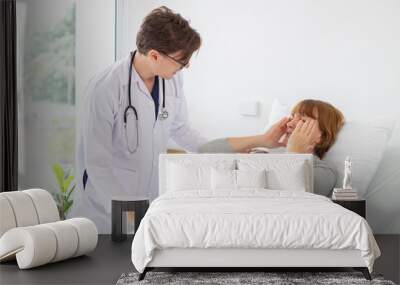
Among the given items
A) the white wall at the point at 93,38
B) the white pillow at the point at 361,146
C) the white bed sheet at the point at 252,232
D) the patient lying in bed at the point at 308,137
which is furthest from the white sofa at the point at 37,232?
the white pillow at the point at 361,146

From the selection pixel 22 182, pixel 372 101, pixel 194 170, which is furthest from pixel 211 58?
pixel 22 182

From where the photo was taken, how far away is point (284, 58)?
682 cm

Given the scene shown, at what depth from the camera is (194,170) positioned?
634 cm

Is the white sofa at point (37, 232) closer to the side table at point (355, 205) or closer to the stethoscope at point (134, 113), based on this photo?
the stethoscope at point (134, 113)

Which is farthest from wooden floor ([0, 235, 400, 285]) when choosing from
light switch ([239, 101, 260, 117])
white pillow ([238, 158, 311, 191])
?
light switch ([239, 101, 260, 117])

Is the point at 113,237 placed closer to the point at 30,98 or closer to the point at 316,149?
the point at 30,98

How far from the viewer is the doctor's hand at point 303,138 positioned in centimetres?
679

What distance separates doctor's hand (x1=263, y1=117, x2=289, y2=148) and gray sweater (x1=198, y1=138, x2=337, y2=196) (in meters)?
0.36

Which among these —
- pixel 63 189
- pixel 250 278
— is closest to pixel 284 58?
pixel 63 189

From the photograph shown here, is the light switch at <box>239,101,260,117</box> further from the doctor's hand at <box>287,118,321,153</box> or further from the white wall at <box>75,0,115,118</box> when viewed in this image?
the white wall at <box>75,0,115,118</box>

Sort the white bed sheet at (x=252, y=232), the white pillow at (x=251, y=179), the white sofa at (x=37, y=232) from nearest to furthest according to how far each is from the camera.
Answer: the white bed sheet at (x=252, y=232) → the white sofa at (x=37, y=232) → the white pillow at (x=251, y=179)

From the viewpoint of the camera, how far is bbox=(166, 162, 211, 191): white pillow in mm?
6262

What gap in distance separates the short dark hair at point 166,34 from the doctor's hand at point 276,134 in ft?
3.64

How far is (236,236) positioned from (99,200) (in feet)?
8.44
